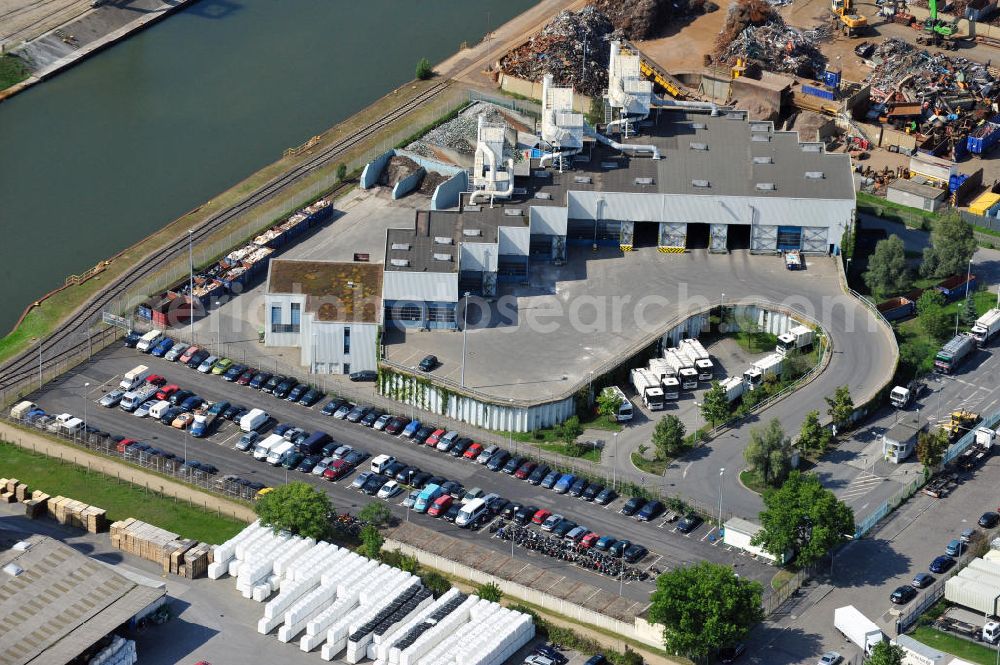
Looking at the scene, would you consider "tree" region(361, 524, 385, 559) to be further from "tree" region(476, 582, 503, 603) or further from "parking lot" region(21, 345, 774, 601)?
"tree" region(476, 582, 503, 603)

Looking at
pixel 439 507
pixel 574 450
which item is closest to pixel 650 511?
pixel 574 450

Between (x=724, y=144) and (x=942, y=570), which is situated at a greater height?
(x=724, y=144)

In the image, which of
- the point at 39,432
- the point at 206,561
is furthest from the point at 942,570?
the point at 39,432

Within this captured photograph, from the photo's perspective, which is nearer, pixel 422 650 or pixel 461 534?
pixel 422 650

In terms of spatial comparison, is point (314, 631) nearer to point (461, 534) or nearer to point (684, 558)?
point (461, 534)

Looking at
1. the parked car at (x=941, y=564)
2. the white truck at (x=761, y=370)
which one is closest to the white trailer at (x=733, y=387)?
the white truck at (x=761, y=370)

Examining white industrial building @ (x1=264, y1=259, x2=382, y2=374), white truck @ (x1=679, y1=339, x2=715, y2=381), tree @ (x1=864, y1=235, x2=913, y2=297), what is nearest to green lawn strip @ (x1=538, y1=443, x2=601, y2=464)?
white truck @ (x1=679, y1=339, x2=715, y2=381)
